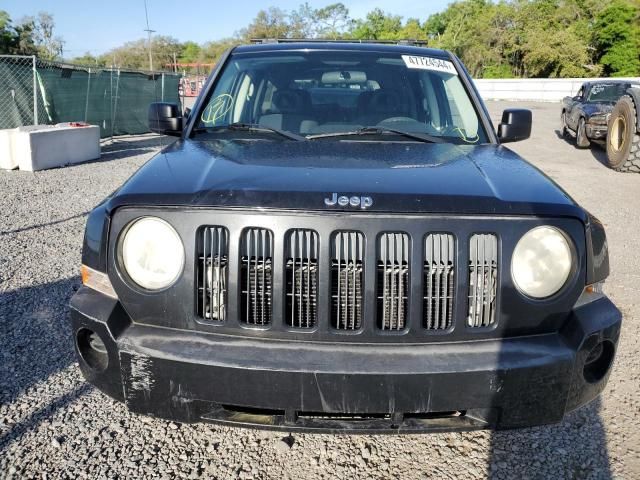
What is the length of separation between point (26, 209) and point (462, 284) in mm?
6569

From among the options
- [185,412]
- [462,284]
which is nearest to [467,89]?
[462,284]

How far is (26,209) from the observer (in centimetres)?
692

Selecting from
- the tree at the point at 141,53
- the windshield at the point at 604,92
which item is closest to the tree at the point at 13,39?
the tree at the point at 141,53

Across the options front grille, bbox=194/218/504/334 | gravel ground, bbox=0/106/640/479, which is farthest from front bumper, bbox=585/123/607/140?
front grille, bbox=194/218/504/334

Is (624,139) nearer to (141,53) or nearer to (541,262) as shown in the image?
(541,262)

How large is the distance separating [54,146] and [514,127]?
29.8 ft

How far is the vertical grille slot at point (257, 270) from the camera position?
6.37 ft

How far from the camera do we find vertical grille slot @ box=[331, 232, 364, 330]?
1.92 metres

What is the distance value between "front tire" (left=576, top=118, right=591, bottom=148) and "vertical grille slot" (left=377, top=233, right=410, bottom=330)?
12704 millimetres

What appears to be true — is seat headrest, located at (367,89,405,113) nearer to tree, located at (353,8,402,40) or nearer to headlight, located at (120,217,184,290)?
headlight, located at (120,217,184,290)

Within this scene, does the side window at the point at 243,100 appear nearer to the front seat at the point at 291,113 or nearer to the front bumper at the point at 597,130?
the front seat at the point at 291,113

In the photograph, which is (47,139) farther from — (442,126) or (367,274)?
(367,274)

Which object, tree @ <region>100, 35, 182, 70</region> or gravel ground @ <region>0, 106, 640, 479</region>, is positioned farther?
tree @ <region>100, 35, 182, 70</region>

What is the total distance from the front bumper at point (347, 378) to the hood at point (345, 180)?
480 millimetres
